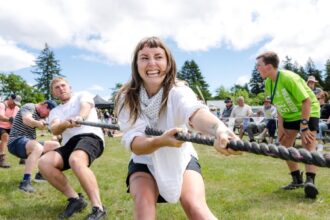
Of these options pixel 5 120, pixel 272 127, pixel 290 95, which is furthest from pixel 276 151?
pixel 272 127

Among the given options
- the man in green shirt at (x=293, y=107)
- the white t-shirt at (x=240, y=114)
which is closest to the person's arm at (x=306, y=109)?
the man in green shirt at (x=293, y=107)

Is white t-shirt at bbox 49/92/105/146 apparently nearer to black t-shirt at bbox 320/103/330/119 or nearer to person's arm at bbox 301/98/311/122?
person's arm at bbox 301/98/311/122

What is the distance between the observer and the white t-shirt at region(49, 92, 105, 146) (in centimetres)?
470

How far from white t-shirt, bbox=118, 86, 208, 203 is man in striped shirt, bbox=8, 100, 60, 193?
11.5 ft

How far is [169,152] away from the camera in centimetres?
261

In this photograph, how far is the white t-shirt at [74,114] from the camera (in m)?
4.70

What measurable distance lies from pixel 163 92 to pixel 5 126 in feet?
23.9

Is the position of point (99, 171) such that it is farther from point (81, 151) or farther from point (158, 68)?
point (158, 68)

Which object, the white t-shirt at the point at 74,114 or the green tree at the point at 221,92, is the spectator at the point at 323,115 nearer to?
the white t-shirt at the point at 74,114

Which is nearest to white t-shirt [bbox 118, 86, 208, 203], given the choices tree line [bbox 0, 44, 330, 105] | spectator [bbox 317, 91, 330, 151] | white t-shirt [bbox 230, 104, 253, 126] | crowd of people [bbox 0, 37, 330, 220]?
crowd of people [bbox 0, 37, 330, 220]

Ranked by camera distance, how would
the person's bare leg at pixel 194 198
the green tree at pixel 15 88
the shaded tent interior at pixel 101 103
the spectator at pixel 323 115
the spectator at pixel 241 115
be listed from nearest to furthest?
the person's bare leg at pixel 194 198
the spectator at pixel 323 115
the spectator at pixel 241 115
the shaded tent interior at pixel 101 103
the green tree at pixel 15 88

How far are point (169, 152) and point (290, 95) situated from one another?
284 cm

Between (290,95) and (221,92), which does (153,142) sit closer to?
(290,95)

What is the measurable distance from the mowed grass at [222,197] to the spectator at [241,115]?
5.58 meters
